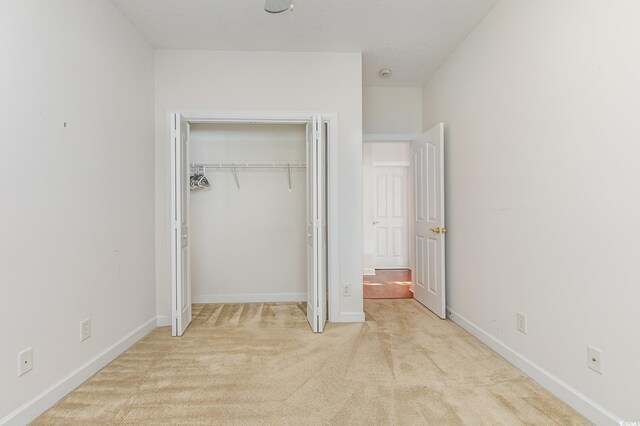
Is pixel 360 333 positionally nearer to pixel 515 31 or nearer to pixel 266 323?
pixel 266 323

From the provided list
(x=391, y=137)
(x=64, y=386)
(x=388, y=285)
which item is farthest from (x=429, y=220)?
(x=64, y=386)

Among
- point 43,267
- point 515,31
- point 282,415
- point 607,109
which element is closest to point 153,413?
point 282,415

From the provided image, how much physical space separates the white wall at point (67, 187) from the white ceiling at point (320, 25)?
35 cm

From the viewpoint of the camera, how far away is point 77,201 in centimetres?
212

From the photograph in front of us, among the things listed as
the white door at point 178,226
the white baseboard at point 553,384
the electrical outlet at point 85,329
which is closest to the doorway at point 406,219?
the white baseboard at point 553,384

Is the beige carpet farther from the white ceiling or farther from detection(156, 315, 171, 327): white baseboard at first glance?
the white ceiling

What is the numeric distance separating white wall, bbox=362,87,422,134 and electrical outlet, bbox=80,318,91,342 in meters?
3.42

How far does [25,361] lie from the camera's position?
1.72m

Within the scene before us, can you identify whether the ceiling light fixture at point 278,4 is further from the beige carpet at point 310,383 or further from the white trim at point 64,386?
the white trim at point 64,386

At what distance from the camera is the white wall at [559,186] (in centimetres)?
158

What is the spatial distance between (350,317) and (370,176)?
355cm

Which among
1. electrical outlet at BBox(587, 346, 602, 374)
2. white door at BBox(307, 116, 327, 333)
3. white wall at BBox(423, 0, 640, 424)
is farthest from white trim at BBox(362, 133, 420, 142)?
electrical outlet at BBox(587, 346, 602, 374)

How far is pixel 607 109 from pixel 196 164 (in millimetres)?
3608

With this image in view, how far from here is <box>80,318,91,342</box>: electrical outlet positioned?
2150 mm
